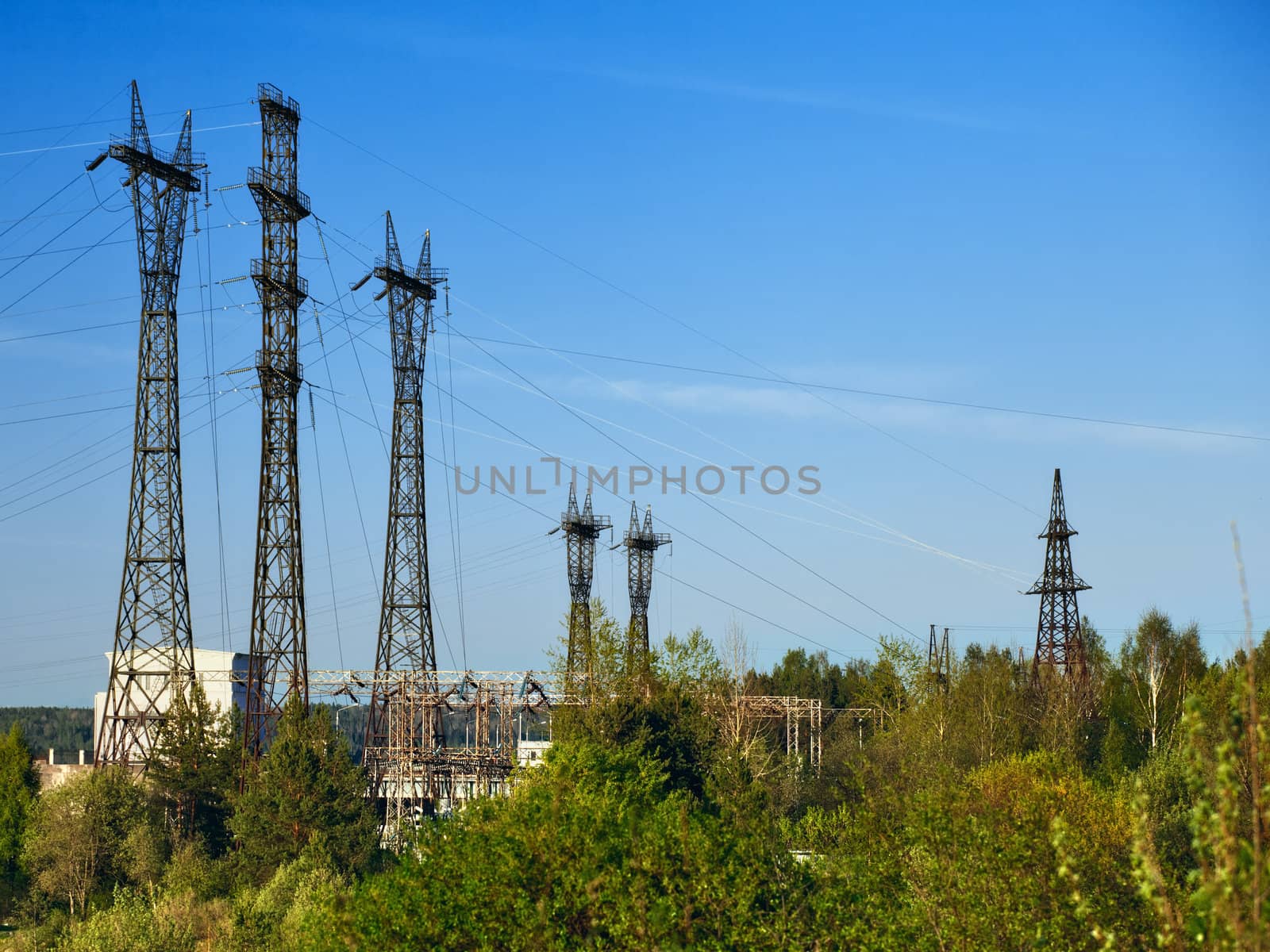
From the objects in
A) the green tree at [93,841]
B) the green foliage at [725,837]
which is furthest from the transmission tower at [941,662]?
the green tree at [93,841]

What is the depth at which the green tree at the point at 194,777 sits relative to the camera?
51125mm

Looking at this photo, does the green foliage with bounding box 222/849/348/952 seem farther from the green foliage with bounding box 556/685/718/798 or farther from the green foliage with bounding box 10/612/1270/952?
the green foliage with bounding box 556/685/718/798

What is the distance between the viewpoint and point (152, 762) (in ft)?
170

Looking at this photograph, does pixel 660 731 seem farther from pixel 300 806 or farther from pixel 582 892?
pixel 582 892

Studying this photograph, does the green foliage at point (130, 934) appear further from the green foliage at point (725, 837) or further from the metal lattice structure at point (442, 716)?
the metal lattice structure at point (442, 716)

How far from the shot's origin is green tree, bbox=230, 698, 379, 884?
45562mm

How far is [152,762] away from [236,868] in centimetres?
847

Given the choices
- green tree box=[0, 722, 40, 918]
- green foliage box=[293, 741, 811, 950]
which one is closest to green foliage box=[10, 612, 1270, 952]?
green foliage box=[293, 741, 811, 950]

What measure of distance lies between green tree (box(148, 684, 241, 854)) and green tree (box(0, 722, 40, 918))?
7896mm

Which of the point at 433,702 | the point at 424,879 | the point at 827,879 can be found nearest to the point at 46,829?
the point at 433,702

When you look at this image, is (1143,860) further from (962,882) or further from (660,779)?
(660,779)

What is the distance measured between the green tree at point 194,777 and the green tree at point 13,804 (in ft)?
25.9

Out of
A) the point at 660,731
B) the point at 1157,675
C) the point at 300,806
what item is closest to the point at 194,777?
the point at 300,806

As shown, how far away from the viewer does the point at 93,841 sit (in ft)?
160
